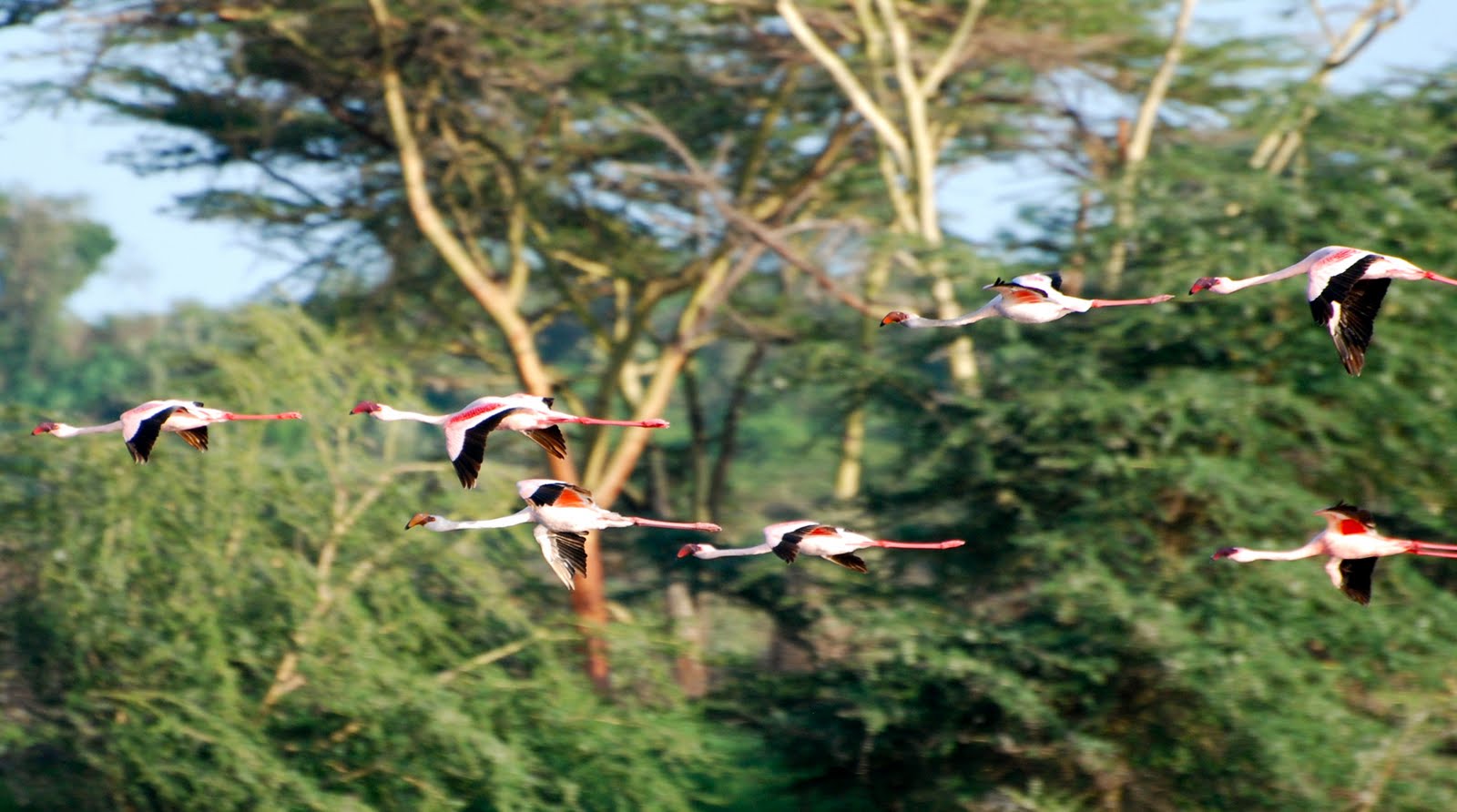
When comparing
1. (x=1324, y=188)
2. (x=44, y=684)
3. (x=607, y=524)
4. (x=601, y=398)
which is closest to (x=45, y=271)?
(x=601, y=398)

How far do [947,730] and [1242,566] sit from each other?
2.12 meters

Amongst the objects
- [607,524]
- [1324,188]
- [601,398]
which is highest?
[607,524]

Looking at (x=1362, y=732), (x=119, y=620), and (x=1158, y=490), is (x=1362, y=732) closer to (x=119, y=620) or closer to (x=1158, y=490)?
(x=1158, y=490)

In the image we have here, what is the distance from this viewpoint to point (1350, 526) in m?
4.73

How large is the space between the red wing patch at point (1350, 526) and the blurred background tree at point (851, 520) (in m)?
5.33

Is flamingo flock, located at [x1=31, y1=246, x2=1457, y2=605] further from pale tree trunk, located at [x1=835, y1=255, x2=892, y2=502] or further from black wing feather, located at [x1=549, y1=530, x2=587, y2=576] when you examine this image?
pale tree trunk, located at [x1=835, y1=255, x2=892, y2=502]

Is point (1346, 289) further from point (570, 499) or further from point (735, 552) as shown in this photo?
point (570, 499)

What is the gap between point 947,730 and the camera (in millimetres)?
11164

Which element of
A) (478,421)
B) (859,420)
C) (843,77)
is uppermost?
(478,421)

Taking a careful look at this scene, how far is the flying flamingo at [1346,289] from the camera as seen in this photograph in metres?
4.21

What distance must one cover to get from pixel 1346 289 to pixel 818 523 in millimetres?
1436

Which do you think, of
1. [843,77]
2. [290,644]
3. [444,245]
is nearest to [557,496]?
[290,644]

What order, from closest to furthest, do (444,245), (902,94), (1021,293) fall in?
1. (1021,293)
2. (902,94)
3. (444,245)

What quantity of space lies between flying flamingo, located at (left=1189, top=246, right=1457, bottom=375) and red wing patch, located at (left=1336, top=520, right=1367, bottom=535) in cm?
53
